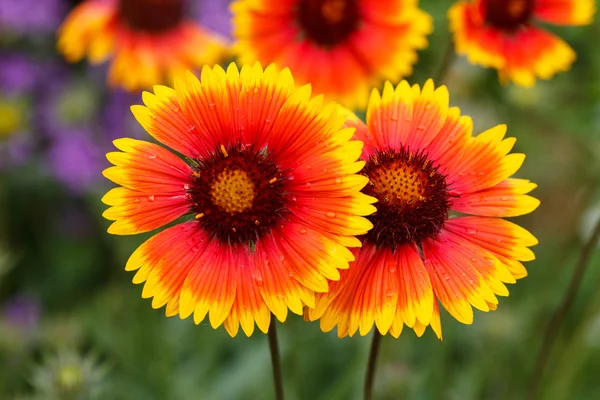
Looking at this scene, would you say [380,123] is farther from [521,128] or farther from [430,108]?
[521,128]

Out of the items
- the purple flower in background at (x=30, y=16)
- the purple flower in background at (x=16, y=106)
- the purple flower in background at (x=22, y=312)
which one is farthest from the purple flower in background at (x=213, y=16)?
the purple flower in background at (x=22, y=312)

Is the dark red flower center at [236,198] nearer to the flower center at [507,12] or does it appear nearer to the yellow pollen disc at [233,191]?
the yellow pollen disc at [233,191]

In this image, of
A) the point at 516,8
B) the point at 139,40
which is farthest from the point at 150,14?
the point at 516,8

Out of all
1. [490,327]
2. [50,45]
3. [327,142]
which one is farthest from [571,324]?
[50,45]

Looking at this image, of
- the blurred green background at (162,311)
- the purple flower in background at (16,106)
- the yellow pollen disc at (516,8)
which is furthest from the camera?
the purple flower in background at (16,106)

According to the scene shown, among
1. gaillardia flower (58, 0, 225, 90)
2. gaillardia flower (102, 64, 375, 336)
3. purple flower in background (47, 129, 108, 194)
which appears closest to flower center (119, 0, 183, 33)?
gaillardia flower (58, 0, 225, 90)

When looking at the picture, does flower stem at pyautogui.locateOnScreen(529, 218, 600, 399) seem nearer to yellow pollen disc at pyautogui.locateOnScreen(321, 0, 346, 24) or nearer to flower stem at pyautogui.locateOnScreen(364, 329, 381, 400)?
flower stem at pyautogui.locateOnScreen(364, 329, 381, 400)

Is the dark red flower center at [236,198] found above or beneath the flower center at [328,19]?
beneath
